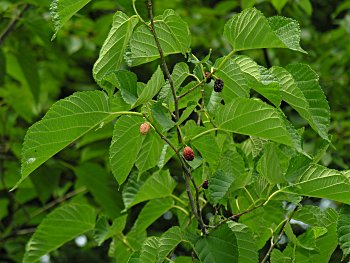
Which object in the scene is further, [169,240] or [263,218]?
[263,218]

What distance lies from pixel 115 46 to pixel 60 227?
0.54 metres

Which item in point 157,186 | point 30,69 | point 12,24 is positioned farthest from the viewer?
point 30,69

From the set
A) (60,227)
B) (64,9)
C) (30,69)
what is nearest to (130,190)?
(60,227)

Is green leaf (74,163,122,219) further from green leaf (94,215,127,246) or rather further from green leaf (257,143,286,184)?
green leaf (257,143,286,184)

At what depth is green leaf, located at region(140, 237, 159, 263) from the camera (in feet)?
3.66

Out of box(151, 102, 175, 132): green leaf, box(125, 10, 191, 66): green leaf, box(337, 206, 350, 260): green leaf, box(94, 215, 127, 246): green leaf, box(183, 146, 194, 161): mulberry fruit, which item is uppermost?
box(125, 10, 191, 66): green leaf

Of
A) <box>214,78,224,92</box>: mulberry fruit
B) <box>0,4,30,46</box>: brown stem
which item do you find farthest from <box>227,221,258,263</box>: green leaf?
<box>0,4,30,46</box>: brown stem

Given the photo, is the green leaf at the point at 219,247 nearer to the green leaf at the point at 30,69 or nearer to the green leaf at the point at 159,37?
the green leaf at the point at 159,37

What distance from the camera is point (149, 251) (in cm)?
112

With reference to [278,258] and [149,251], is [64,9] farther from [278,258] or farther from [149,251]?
[278,258]

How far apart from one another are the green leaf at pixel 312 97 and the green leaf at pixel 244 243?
0.19m

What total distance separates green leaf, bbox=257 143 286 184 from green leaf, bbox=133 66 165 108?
0.18 meters

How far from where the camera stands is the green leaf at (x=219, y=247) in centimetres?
107

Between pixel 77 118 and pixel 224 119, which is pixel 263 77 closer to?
pixel 224 119
